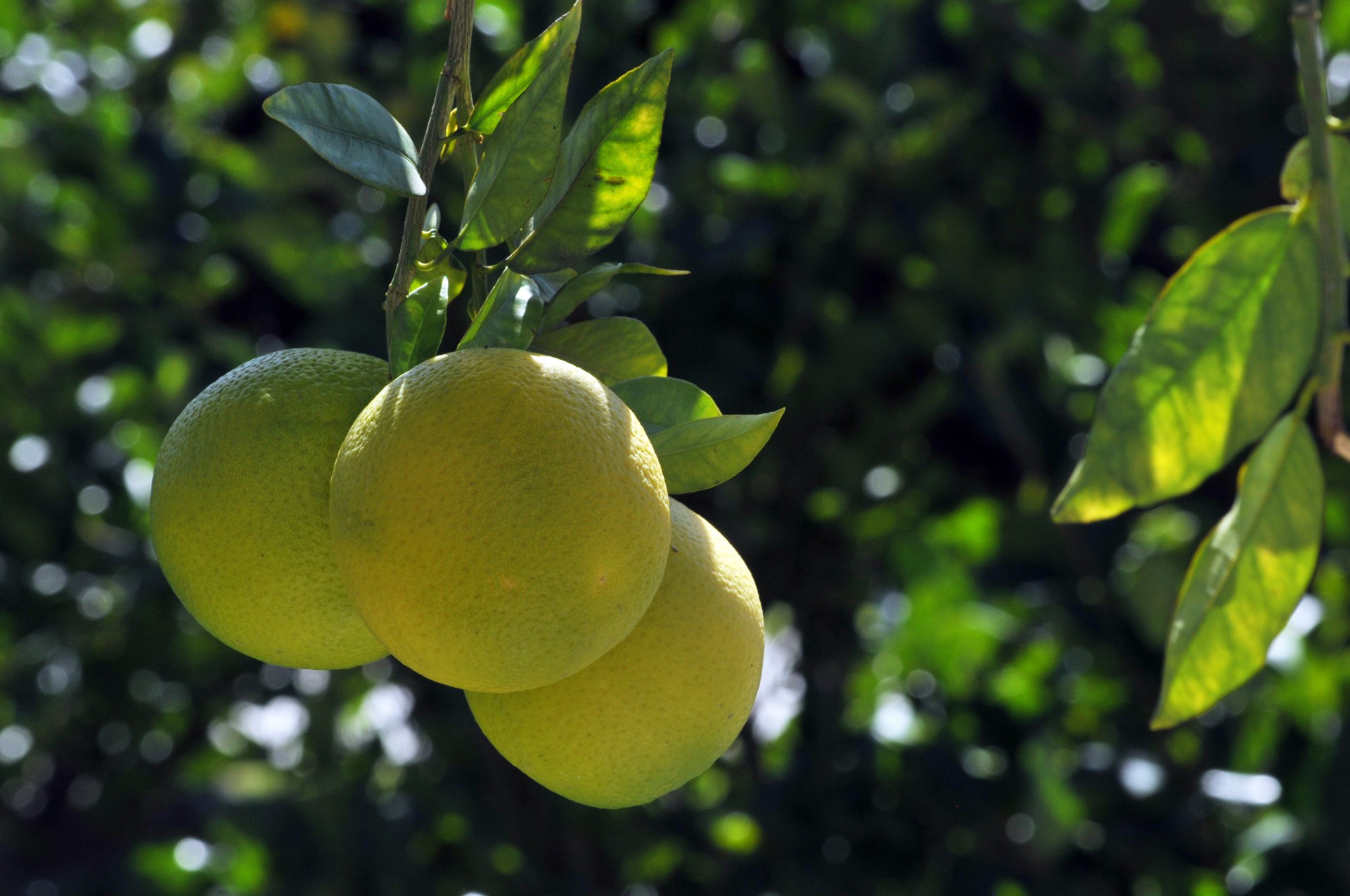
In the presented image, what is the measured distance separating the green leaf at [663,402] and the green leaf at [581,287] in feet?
0.15

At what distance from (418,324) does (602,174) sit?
0.11 meters

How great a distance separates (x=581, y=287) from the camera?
21.6 inches

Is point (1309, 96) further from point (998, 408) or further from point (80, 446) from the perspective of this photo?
point (80, 446)

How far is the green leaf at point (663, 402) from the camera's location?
1.88ft

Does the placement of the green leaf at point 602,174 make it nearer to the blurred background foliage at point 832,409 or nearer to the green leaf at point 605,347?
the green leaf at point 605,347

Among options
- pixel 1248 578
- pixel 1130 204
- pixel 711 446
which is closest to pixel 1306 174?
pixel 1248 578

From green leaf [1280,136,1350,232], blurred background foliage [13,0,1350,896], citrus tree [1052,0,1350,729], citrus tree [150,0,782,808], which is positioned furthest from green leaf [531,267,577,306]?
blurred background foliage [13,0,1350,896]

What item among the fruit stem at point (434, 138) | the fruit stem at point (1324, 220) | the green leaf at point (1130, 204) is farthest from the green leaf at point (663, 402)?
the green leaf at point (1130, 204)

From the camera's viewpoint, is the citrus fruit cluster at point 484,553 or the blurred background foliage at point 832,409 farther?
the blurred background foliage at point 832,409

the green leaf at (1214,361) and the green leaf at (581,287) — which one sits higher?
the green leaf at (581,287)

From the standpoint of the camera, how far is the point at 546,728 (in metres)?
0.56

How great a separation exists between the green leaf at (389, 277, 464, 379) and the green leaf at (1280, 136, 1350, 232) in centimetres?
51

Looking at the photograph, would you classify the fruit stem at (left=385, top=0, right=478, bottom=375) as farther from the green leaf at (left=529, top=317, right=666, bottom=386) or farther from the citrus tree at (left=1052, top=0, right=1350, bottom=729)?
the citrus tree at (left=1052, top=0, right=1350, bottom=729)

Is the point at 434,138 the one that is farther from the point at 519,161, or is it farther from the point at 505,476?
the point at 505,476
